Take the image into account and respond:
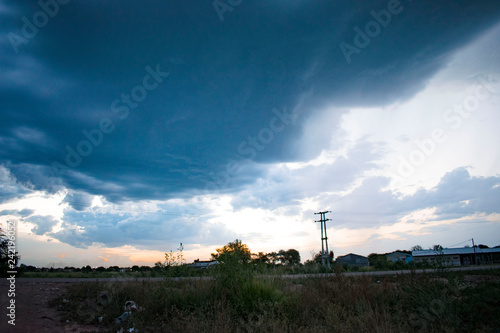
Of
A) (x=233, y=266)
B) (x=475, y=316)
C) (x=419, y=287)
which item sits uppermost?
(x=233, y=266)

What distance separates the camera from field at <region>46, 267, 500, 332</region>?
7.84 m

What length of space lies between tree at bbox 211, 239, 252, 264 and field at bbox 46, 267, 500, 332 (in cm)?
50

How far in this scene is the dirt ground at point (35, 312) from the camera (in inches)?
328

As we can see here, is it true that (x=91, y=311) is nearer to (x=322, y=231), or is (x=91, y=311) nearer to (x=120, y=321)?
(x=120, y=321)

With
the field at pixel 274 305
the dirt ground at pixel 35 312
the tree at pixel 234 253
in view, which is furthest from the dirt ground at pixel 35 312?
the tree at pixel 234 253

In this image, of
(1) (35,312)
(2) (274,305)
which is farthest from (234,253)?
(1) (35,312)

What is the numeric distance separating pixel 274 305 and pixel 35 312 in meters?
7.53

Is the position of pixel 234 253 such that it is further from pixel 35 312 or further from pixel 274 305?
pixel 35 312

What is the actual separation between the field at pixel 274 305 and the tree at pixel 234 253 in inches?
19.9

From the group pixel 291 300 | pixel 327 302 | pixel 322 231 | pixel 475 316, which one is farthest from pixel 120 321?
pixel 322 231

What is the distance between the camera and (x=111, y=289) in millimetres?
11789

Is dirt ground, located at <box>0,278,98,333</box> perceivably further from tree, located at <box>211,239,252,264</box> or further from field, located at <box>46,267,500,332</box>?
tree, located at <box>211,239,252,264</box>

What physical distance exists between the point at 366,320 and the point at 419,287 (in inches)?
155

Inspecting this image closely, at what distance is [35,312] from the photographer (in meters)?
9.55
